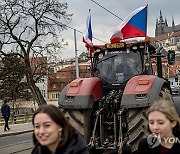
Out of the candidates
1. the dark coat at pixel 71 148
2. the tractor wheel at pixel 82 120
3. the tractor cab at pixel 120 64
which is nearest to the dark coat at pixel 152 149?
the dark coat at pixel 71 148

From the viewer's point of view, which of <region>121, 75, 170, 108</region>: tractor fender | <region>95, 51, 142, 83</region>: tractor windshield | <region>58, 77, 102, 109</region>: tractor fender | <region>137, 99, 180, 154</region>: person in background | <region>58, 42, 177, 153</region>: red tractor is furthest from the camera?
<region>95, 51, 142, 83</region>: tractor windshield

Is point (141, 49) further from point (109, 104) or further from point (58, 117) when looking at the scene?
point (58, 117)

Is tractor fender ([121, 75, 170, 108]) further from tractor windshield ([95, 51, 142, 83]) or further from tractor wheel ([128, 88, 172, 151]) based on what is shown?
tractor windshield ([95, 51, 142, 83])

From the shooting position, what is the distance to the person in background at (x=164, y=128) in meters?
3.15

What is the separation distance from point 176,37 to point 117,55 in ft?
600

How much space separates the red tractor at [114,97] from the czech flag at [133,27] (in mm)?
794

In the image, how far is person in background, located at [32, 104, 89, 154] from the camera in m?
2.99

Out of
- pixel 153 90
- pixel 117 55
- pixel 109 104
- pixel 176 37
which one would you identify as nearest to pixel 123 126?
pixel 109 104

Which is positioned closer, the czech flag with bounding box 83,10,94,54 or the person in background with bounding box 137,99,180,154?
the person in background with bounding box 137,99,180,154

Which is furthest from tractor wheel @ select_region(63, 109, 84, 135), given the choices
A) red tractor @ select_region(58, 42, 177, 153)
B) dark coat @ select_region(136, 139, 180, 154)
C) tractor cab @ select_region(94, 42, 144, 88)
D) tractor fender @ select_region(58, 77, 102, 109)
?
Answer: dark coat @ select_region(136, 139, 180, 154)

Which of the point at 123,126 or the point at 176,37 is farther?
the point at 176,37

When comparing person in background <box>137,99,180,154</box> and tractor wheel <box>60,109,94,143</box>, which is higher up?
person in background <box>137,99,180,154</box>

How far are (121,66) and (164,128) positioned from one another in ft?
21.5

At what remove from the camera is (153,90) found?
827 centimetres
